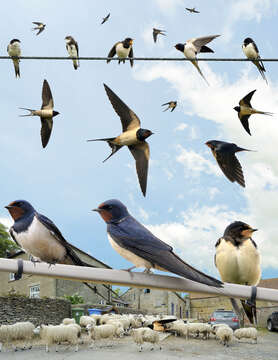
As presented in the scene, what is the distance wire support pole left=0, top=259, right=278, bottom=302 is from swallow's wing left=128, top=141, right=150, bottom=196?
1.77 feet

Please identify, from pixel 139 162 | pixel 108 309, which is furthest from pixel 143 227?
pixel 108 309

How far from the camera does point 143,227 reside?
1.79m

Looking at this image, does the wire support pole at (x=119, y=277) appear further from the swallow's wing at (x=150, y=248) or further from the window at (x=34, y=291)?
the window at (x=34, y=291)

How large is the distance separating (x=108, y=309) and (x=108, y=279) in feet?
79.2

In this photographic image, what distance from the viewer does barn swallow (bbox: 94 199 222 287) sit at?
151 centimetres

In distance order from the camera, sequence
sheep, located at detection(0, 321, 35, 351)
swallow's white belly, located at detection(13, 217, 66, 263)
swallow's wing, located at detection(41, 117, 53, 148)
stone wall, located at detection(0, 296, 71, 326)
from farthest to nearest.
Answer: stone wall, located at detection(0, 296, 71, 326)
sheep, located at detection(0, 321, 35, 351)
swallow's wing, located at detection(41, 117, 53, 148)
swallow's white belly, located at detection(13, 217, 66, 263)

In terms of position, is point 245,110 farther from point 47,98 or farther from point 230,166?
point 47,98

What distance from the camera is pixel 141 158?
229 cm

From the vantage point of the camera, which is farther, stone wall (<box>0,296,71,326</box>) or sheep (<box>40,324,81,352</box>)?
stone wall (<box>0,296,71,326</box>)

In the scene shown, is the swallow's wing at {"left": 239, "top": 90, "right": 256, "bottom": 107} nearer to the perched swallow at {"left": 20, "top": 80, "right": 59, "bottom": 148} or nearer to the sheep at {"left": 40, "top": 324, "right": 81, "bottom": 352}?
the perched swallow at {"left": 20, "top": 80, "right": 59, "bottom": 148}

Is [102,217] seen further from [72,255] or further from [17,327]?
[17,327]

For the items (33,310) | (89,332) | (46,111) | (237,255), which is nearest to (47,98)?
(46,111)

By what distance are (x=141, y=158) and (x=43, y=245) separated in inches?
28.5

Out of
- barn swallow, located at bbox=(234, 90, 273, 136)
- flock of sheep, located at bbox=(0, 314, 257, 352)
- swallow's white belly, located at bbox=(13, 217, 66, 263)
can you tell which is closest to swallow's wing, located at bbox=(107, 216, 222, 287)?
swallow's white belly, located at bbox=(13, 217, 66, 263)
